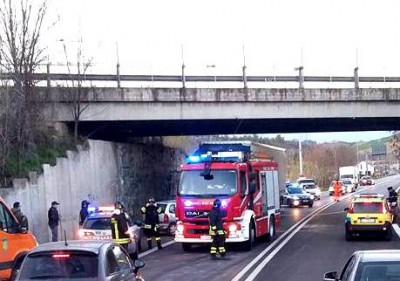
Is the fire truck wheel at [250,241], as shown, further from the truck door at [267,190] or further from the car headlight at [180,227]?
the car headlight at [180,227]

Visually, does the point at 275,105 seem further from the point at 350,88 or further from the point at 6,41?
the point at 6,41

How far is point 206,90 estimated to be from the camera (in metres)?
37.1

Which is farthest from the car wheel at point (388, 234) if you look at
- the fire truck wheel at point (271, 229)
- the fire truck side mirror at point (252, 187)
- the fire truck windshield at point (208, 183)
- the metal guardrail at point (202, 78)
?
the metal guardrail at point (202, 78)

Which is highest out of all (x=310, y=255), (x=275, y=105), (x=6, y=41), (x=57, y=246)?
(x=6, y=41)

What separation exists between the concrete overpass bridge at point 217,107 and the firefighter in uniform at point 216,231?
14.3m

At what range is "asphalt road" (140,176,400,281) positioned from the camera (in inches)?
694

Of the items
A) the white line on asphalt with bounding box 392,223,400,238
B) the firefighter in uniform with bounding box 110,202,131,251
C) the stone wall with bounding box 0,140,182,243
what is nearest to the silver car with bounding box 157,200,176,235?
the stone wall with bounding box 0,140,182,243

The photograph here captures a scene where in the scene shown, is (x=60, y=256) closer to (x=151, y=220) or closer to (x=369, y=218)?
(x=151, y=220)

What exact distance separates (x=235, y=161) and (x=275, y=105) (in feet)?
48.2

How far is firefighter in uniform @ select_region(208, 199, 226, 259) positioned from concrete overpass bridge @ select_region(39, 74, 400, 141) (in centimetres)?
1427

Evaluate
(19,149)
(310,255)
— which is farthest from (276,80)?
(310,255)

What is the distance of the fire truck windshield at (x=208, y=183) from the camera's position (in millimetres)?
23594

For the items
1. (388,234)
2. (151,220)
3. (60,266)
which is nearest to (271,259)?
(151,220)

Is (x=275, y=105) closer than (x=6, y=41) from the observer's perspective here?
No
